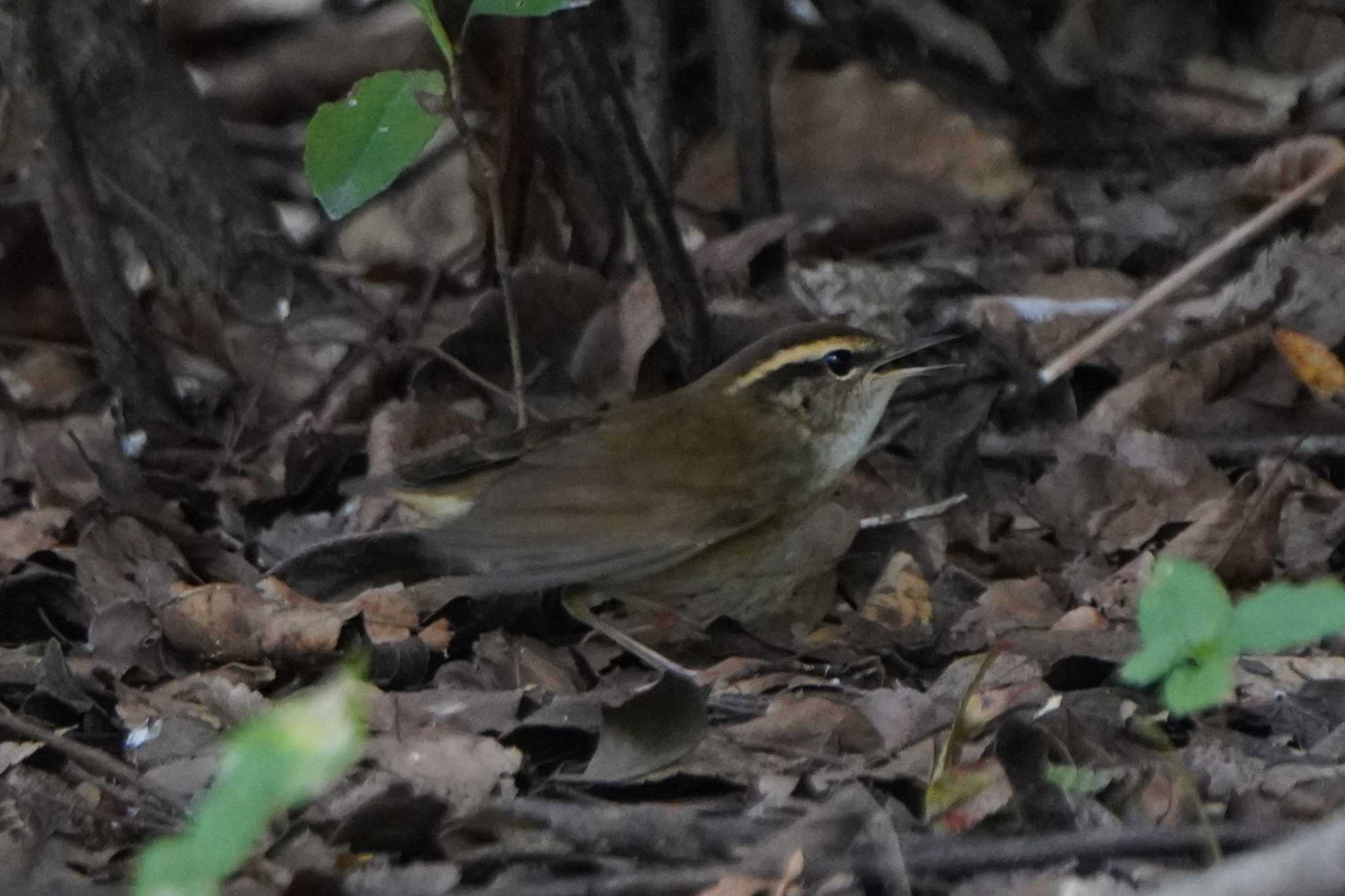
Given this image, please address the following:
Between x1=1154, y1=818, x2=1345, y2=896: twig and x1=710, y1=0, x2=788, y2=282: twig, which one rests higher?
x1=1154, y1=818, x2=1345, y2=896: twig

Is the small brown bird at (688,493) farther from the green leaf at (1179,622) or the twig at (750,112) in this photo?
the green leaf at (1179,622)

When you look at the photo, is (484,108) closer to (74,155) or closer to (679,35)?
(74,155)

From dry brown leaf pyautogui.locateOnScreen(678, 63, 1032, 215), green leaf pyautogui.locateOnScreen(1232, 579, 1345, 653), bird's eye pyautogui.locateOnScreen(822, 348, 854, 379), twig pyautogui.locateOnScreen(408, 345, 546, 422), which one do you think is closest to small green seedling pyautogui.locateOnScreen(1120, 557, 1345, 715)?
green leaf pyautogui.locateOnScreen(1232, 579, 1345, 653)

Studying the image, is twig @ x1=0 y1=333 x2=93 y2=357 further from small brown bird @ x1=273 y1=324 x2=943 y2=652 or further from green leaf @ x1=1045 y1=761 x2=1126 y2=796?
green leaf @ x1=1045 y1=761 x2=1126 y2=796

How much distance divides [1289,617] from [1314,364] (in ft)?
9.80

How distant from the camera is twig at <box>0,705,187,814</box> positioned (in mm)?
3605

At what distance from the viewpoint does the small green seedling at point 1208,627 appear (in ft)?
8.80

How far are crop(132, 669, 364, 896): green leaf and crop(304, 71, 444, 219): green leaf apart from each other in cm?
255

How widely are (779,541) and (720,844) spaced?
1.91 meters

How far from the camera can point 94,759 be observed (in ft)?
12.1

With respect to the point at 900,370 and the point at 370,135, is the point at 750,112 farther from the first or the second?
the point at 370,135

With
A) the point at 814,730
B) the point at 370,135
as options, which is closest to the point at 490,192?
the point at 370,135

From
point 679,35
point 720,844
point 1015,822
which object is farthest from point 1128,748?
point 679,35

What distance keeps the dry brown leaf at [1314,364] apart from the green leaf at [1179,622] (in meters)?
2.82
